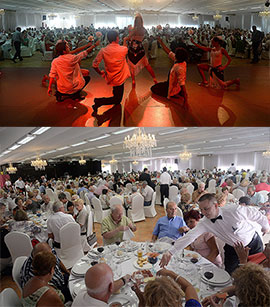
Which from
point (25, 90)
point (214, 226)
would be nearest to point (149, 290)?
point (214, 226)

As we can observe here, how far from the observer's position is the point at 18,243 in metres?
2.93

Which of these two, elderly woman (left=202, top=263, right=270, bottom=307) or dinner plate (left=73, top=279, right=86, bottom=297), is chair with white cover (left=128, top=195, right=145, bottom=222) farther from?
elderly woman (left=202, top=263, right=270, bottom=307)

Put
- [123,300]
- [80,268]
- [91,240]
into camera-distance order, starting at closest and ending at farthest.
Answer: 1. [123,300]
2. [80,268]
3. [91,240]

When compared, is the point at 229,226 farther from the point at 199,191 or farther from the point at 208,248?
the point at 199,191

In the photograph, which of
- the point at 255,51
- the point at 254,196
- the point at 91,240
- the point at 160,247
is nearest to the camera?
the point at 160,247

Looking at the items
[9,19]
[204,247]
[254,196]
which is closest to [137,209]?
[254,196]

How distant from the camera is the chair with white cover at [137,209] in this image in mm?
5434

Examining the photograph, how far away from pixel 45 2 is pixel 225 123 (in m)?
2.91

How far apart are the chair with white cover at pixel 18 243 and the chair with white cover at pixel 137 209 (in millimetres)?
2770

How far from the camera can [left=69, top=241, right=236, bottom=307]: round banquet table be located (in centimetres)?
178

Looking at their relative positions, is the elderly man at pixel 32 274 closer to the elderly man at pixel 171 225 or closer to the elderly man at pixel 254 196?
the elderly man at pixel 171 225

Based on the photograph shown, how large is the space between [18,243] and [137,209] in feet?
9.99

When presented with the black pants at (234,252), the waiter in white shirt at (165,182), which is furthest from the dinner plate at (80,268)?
the waiter in white shirt at (165,182)

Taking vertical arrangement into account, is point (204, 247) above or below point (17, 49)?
below
